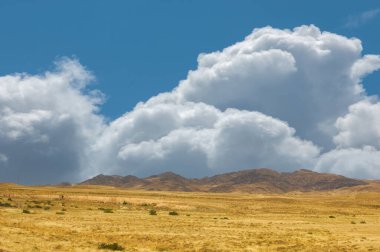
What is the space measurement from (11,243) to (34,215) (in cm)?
1854

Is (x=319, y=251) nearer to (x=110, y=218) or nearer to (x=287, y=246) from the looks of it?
(x=287, y=246)

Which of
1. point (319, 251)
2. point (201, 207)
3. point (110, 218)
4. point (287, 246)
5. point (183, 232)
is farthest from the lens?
point (201, 207)

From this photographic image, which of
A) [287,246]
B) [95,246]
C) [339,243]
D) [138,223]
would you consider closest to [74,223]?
[138,223]

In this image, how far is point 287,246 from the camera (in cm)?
3175

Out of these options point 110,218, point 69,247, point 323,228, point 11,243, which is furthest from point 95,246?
point 323,228

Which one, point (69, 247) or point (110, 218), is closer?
point (69, 247)

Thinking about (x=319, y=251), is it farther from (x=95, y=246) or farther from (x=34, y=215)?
(x=34, y=215)

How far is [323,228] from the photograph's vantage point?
146 ft

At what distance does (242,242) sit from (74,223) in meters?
14.5

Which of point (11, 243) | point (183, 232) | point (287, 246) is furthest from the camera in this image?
point (183, 232)

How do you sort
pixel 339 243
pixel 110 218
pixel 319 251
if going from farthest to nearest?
pixel 110 218 < pixel 339 243 < pixel 319 251

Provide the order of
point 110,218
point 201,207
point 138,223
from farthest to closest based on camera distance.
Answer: point 201,207 → point 110,218 → point 138,223

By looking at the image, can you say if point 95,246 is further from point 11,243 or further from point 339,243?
point 339,243

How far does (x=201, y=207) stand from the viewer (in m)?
70.0
